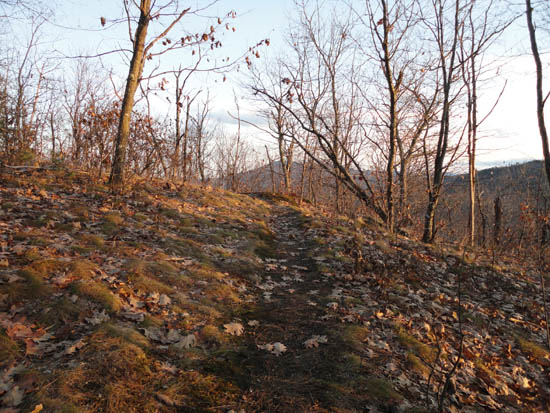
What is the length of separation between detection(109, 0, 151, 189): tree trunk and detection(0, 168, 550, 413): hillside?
3.73 feet

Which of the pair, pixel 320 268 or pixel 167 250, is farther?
pixel 320 268

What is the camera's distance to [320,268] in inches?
248

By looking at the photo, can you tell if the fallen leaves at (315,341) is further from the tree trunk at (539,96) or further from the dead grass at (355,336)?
the tree trunk at (539,96)

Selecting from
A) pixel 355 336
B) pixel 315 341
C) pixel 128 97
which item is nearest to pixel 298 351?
pixel 315 341

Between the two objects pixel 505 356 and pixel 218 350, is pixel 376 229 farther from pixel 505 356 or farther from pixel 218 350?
pixel 218 350

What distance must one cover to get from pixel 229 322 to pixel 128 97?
7452 mm

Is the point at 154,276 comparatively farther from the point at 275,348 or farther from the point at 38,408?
the point at 38,408

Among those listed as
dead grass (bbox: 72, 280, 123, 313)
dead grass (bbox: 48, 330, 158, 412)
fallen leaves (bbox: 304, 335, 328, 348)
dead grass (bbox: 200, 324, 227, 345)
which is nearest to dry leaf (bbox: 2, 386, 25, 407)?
dead grass (bbox: 48, 330, 158, 412)

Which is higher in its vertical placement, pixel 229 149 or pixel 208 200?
pixel 229 149

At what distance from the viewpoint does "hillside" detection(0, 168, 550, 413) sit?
8.86 feet

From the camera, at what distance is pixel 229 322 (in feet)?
13.3

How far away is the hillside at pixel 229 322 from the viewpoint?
106 inches

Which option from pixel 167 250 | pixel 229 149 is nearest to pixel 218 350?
pixel 167 250

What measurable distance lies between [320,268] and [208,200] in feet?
17.9
